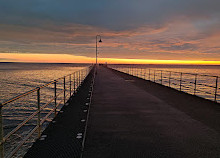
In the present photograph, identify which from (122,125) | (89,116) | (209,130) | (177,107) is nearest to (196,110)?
(177,107)

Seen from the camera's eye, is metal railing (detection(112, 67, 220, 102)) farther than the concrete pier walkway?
Yes

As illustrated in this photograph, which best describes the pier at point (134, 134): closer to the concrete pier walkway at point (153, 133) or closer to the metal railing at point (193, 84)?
the concrete pier walkway at point (153, 133)

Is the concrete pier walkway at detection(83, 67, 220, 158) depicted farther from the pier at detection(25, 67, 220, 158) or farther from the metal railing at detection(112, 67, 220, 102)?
the metal railing at detection(112, 67, 220, 102)

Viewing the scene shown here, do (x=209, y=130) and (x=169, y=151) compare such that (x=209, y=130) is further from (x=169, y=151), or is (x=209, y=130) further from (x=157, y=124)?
(x=169, y=151)

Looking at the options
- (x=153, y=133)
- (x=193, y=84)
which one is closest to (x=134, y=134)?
(x=153, y=133)

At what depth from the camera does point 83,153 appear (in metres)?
3.24

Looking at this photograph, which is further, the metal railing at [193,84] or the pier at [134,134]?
the metal railing at [193,84]

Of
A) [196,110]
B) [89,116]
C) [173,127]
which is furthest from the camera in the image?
[196,110]

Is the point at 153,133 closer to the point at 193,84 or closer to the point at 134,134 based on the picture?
the point at 134,134

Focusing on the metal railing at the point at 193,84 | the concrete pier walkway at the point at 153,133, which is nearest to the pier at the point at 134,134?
the concrete pier walkway at the point at 153,133

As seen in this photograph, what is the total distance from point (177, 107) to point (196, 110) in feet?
2.36

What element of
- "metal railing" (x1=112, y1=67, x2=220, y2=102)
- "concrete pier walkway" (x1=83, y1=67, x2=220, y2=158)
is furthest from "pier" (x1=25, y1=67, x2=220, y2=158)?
"metal railing" (x1=112, y1=67, x2=220, y2=102)

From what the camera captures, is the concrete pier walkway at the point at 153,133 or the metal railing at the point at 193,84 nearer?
the concrete pier walkway at the point at 153,133

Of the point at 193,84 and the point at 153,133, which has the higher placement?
the point at 153,133
